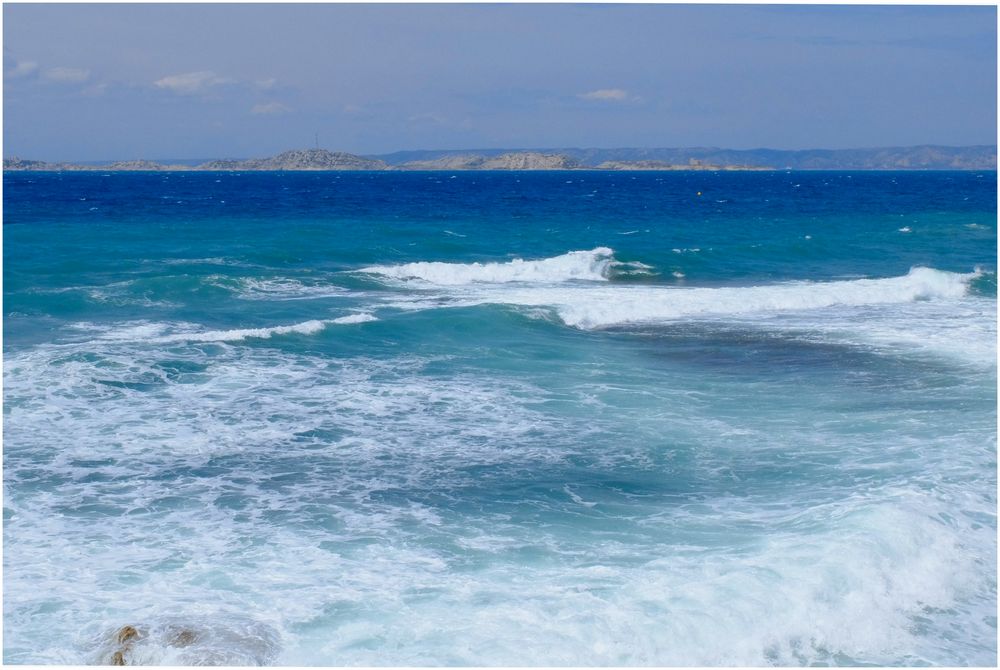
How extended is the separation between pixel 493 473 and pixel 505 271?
75.0ft

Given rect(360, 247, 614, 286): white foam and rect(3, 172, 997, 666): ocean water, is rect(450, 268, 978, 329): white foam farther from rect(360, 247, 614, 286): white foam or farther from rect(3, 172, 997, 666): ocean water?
rect(360, 247, 614, 286): white foam

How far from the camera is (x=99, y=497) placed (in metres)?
13.3

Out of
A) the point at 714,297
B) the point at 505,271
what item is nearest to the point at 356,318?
the point at 714,297

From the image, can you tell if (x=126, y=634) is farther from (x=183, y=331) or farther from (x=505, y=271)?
(x=505, y=271)

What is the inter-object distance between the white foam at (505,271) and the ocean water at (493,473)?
308 cm

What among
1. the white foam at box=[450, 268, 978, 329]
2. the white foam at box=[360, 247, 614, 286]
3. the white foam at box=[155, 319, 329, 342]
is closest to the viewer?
the white foam at box=[155, 319, 329, 342]

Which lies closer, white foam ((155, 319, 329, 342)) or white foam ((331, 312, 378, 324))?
white foam ((155, 319, 329, 342))

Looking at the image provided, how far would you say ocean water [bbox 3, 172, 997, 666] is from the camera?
32.5ft

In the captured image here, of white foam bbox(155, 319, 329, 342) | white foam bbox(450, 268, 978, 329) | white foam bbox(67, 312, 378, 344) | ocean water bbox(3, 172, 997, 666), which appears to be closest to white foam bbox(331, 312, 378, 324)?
white foam bbox(67, 312, 378, 344)

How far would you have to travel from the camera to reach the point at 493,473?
564 inches

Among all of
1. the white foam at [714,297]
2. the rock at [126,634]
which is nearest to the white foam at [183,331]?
the white foam at [714,297]

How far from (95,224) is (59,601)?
140 feet

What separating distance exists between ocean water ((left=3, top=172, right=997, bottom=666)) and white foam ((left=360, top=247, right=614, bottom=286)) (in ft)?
10.1

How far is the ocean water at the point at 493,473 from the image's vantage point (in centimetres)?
991
